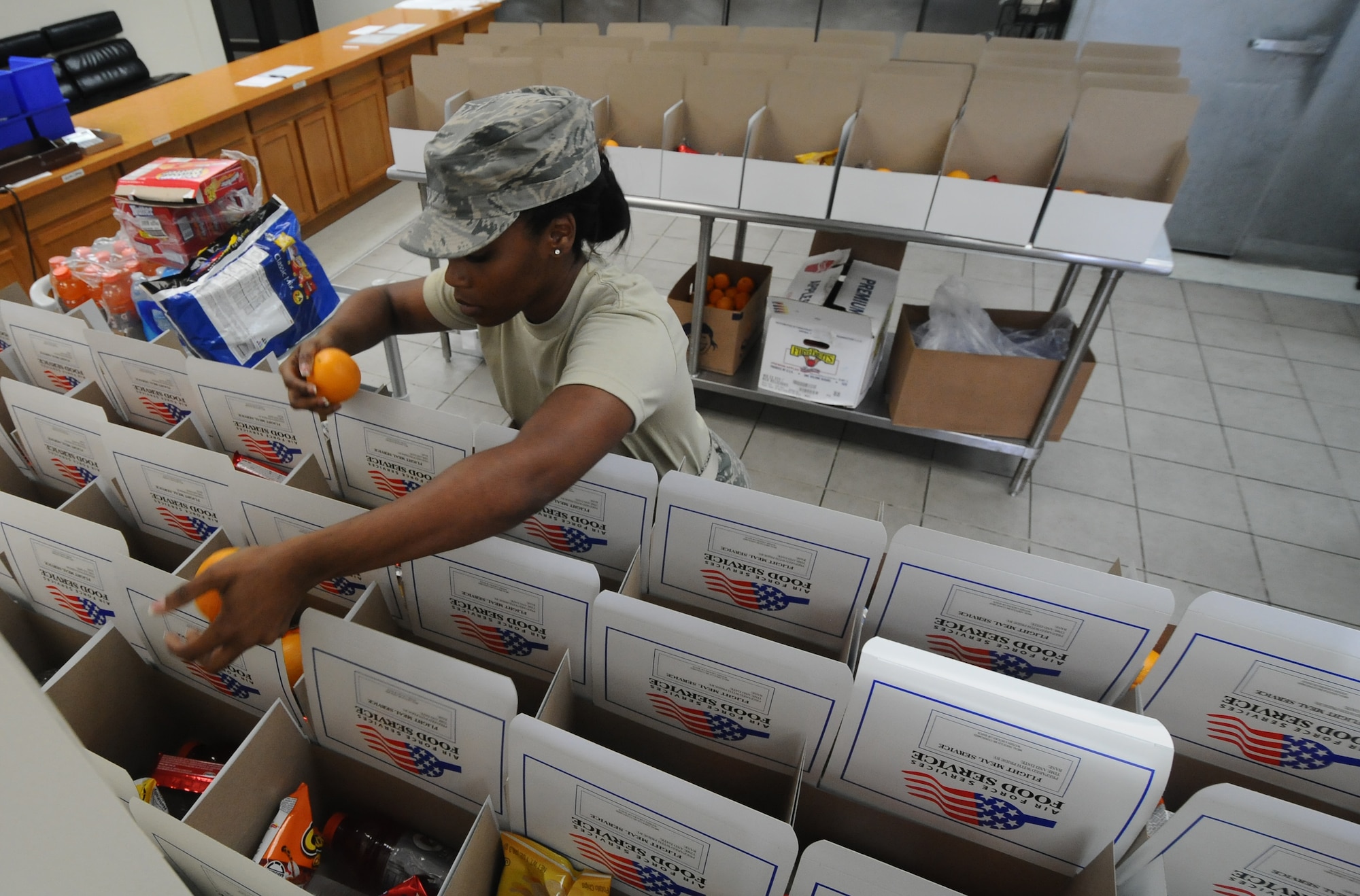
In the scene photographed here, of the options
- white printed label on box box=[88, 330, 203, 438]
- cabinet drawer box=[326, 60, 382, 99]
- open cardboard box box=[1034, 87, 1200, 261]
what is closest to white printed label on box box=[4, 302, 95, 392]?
white printed label on box box=[88, 330, 203, 438]

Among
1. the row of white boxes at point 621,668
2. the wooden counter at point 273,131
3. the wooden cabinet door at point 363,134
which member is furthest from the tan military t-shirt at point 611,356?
the wooden cabinet door at point 363,134

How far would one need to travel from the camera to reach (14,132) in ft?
9.00

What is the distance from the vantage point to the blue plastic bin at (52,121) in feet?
9.18

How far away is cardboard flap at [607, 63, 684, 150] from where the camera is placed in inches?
104

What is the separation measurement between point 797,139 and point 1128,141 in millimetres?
1077

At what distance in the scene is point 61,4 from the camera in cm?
498

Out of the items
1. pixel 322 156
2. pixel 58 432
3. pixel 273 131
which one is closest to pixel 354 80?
pixel 322 156

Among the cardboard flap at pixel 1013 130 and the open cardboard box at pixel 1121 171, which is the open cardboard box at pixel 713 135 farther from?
the open cardboard box at pixel 1121 171

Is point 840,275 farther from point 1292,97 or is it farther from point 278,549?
point 1292,97

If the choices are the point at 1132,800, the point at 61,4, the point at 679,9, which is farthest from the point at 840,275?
the point at 61,4

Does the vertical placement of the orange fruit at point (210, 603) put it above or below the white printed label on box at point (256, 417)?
above

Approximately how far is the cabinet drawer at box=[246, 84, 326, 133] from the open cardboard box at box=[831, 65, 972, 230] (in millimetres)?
3229

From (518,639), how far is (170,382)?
867 mm

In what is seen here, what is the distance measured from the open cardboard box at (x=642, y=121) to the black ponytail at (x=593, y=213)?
129 cm
